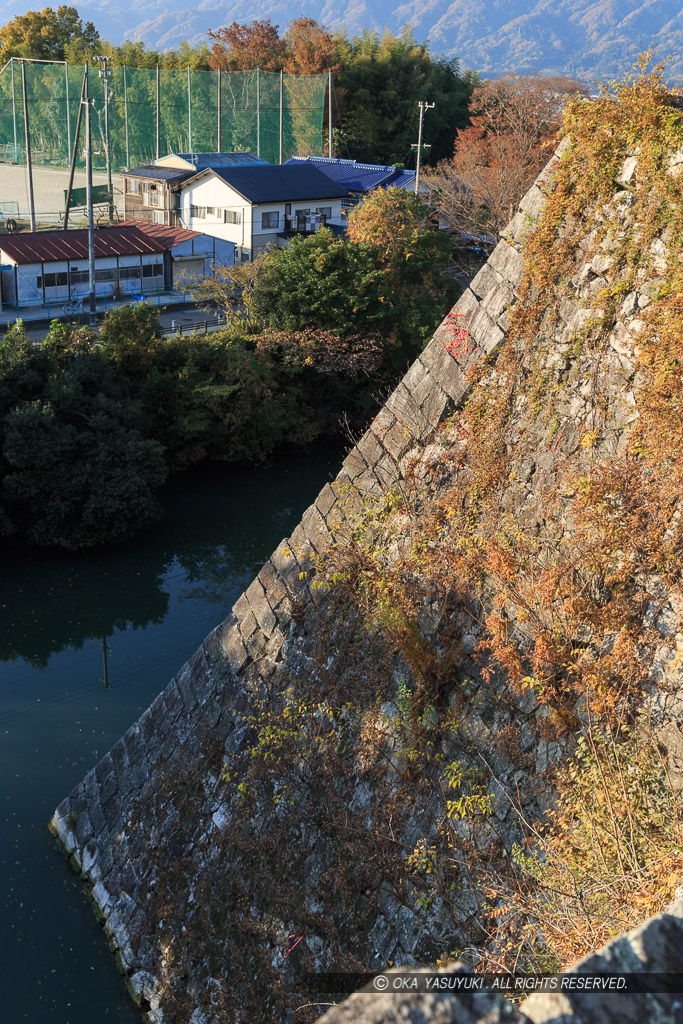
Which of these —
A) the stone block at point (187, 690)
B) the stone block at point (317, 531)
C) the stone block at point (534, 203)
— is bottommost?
the stone block at point (187, 690)

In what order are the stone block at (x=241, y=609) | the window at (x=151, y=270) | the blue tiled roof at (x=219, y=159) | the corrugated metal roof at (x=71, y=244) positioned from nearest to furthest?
the stone block at (x=241, y=609), the corrugated metal roof at (x=71, y=244), the window at (x=151, y=270), the blue tiled roof at (x=219, y=159)

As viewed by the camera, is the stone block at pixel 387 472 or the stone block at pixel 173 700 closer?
the stone block at pixel 387 472

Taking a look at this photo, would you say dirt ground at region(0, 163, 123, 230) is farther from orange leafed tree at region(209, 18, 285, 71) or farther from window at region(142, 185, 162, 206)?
orange leafed tree at region(209, 18, 285, 71)

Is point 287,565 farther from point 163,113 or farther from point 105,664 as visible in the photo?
point 163,113

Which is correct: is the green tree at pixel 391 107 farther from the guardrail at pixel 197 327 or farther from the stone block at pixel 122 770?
the stone block at pixel 122 770

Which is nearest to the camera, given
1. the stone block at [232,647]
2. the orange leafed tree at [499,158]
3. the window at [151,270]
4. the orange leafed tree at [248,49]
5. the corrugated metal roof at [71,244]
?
the stone block at [232,647]

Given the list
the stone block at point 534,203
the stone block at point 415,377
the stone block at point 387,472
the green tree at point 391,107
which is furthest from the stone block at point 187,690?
the green tree at point 391,107

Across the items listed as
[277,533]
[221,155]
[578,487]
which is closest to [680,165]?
[578,487]

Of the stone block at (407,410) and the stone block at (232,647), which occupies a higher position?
the stone block at (407,410)

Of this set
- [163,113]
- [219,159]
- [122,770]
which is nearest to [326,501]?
[122,770]
